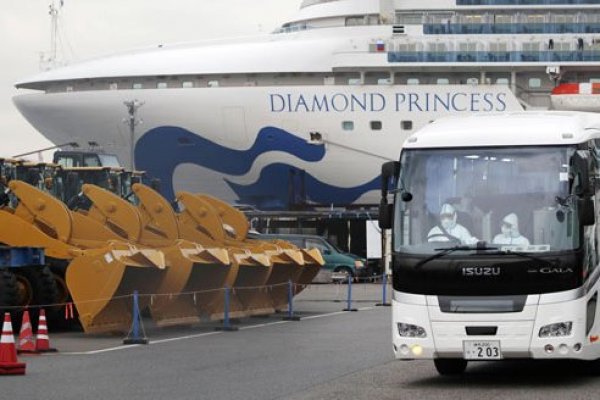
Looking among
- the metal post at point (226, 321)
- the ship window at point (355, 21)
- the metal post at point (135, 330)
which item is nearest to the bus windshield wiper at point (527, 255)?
the metal post at point (135, 330)

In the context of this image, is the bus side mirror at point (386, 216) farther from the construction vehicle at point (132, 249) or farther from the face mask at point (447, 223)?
the construction vehicle at point (132, 249)

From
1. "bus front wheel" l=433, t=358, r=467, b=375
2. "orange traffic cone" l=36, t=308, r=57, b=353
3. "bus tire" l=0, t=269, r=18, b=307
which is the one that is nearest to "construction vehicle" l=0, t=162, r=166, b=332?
"bus tire" l=0, t=269, r=18, b=307

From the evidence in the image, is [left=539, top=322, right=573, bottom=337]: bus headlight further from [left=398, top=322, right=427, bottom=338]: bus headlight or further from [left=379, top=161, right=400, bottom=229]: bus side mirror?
[left=379, top=161, right=400, bottom=229]: bus side mirror

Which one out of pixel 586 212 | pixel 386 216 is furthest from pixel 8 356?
pixel 586 212

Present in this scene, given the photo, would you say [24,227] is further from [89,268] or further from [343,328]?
[343,328]

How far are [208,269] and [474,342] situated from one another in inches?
408

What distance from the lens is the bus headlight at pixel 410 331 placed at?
1488cm

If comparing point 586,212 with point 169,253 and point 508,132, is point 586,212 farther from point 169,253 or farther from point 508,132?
point 169,253

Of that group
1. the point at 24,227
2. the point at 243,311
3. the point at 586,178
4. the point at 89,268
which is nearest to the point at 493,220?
the point at 586,178

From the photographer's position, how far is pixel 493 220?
15.1 meters

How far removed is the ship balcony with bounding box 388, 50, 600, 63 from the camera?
6216 cm

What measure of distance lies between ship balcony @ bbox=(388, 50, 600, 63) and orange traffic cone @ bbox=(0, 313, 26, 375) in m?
47.5

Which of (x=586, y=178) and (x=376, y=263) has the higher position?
(x=586, y=178)

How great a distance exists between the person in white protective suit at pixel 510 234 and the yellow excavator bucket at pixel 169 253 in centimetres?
887
